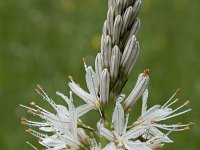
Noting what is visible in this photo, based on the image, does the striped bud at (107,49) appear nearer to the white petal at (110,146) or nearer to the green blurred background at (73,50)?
the white petal at (110,146)

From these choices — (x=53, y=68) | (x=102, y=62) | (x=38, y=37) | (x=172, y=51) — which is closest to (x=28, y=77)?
(x=53, y=68)

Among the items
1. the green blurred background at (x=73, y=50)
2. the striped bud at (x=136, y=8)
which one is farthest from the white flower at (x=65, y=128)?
the green blurred background at (x=73, y=50)

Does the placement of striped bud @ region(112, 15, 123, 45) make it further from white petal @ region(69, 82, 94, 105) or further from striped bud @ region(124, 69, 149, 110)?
white petal @ region(69, 82, 94, 105)

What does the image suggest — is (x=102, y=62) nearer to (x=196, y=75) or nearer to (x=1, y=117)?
(x=1, y=117)

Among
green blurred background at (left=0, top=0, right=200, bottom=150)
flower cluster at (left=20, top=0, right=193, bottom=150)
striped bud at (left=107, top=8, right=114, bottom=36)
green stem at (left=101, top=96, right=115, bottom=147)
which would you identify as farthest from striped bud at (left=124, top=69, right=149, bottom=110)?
green blurred background at (left=0, top=0, right=200, bottom=150)

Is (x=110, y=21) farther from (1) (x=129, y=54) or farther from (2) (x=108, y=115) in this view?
(2) (x=108, y=115)

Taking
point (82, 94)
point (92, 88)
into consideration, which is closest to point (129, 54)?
point (92, 88)
